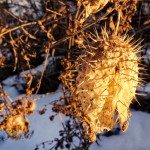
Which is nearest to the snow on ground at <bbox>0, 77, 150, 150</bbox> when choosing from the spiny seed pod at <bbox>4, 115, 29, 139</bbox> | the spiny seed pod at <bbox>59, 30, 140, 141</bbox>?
the spiny seed pod at <bbox>4, 115, 29, 139</bbox>

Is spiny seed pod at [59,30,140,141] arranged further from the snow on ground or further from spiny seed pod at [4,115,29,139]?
the snow on ground

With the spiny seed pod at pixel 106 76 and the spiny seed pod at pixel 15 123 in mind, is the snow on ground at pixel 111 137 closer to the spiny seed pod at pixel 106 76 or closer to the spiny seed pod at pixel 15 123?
the spiny seed pod at pixel 15 123

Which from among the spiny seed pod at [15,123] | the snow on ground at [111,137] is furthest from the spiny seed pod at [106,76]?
the snow on ground at [111,137]

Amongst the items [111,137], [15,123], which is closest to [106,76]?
[15,123]

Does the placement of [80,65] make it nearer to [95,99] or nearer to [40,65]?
[95,99]

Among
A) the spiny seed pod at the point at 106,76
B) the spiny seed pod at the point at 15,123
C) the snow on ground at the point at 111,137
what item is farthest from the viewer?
the snow on ground at the point at 111,137

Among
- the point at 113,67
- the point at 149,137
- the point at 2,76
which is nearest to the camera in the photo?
the point at 113,67

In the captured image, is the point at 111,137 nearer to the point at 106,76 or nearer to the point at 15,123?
the point at 15,123

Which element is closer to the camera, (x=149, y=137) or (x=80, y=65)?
(x=80, y=65)

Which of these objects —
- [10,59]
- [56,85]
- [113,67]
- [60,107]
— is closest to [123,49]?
[113,67]
